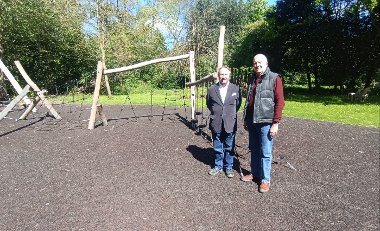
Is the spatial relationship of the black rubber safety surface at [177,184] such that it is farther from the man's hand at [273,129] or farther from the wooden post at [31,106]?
the wooden post at [31,106]

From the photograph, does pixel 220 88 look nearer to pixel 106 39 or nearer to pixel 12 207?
pixel 12 207

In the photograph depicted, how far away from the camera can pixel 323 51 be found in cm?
2641

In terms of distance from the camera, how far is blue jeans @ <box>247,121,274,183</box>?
17.3 ft

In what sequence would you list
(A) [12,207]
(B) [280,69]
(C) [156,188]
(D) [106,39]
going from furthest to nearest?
(B) [280,69]
(D) [106,39]
(C) [156,188]
(A) [12,207]

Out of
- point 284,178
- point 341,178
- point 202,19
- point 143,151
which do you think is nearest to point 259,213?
point 284,178

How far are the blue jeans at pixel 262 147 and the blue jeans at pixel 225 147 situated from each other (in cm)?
53

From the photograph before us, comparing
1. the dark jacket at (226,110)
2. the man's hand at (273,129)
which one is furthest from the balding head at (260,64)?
the dark jacket at (226,110)

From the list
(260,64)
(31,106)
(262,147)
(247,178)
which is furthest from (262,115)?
(31,106)

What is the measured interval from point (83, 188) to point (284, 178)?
3.45m

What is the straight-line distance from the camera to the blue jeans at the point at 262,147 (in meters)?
5.26

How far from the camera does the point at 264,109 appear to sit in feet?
16.9

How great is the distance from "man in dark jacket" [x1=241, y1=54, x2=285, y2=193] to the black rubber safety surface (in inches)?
23.0

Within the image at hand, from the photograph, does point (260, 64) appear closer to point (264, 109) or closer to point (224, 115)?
point (264, 109)

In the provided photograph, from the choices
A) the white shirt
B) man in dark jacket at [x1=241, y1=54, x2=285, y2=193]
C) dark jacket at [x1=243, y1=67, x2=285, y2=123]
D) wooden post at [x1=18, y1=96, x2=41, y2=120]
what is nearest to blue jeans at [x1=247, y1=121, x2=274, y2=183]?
man in dark jacket at [x1=241, y1=54, x2=285, y2=193]
